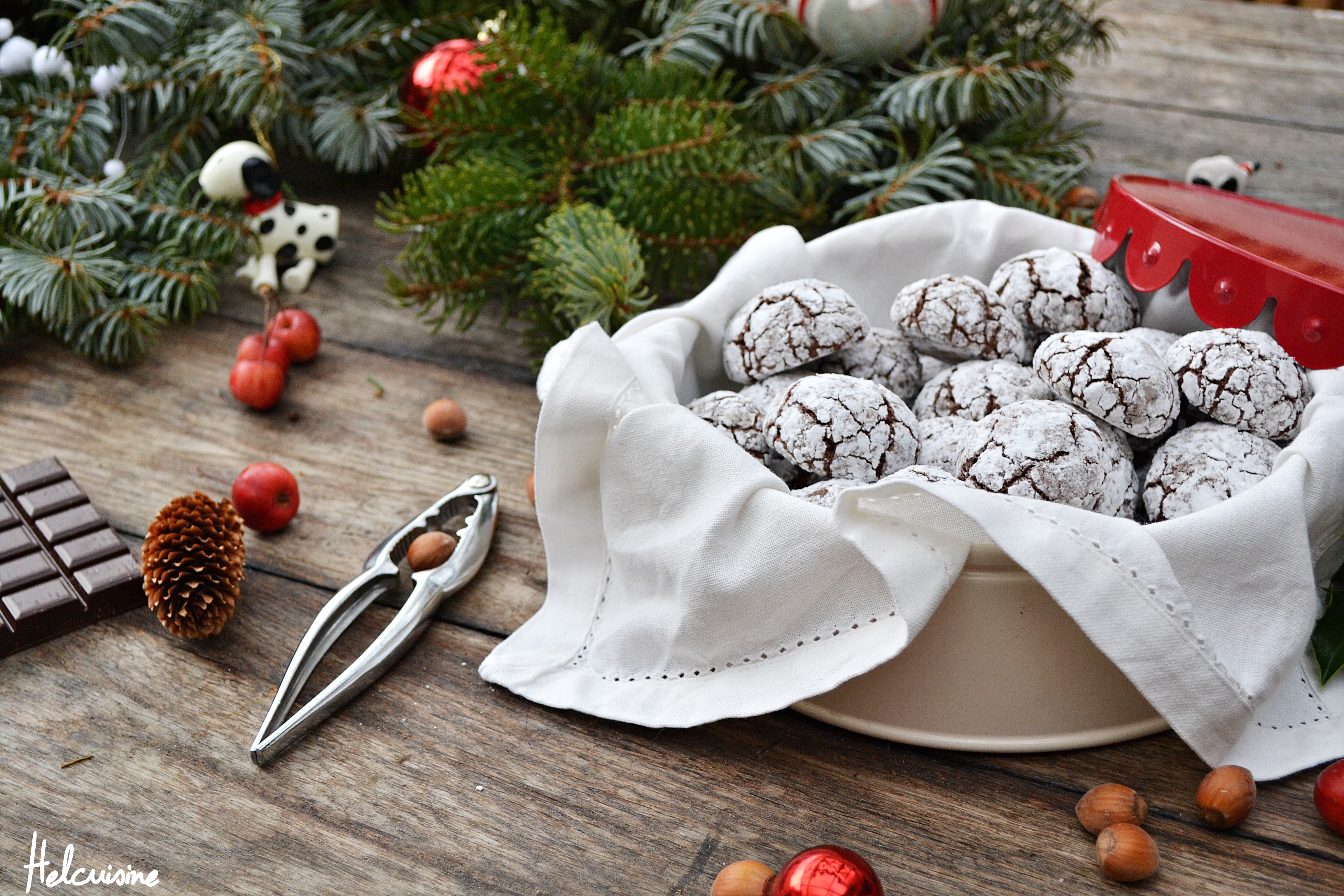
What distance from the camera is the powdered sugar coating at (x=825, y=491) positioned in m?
0.75

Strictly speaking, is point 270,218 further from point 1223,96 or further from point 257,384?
point 1223,96

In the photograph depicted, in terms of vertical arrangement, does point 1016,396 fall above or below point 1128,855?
above

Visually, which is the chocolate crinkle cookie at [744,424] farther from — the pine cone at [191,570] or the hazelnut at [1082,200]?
the hazelnut at [1082,200]

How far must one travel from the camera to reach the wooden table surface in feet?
2.24

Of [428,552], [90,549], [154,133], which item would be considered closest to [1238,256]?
[428,552]

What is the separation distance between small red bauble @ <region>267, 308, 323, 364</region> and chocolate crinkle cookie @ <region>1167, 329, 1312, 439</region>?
90 cm

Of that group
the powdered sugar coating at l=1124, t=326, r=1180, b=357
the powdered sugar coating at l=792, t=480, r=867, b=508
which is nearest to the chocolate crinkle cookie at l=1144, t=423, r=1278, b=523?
the powdered sugar coating at l=1124, t=326, r=1180, b=357

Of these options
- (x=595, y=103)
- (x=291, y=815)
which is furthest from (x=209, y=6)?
(x=291, y=815)

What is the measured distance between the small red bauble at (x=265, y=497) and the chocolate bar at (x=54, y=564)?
0.33 ft

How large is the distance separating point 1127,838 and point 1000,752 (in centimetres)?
11

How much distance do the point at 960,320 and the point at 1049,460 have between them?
19cm

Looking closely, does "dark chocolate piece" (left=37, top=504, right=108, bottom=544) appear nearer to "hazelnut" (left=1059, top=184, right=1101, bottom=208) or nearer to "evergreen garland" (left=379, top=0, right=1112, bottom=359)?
"evergreen garland" (left=379, top=0, right=1112, bottom=359)

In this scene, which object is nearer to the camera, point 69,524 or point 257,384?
point 69,524

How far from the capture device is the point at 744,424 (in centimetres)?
85
